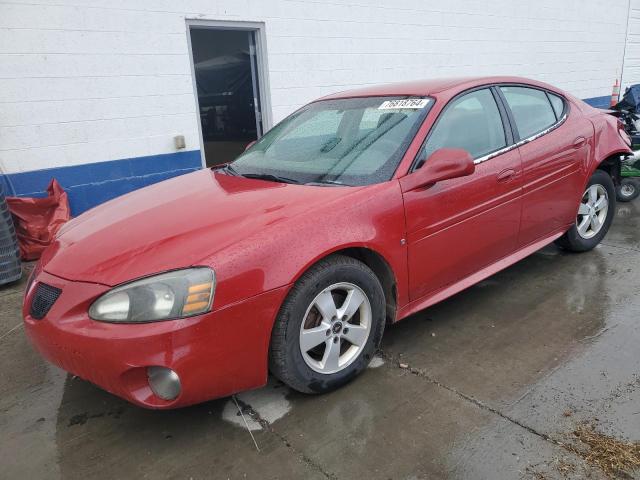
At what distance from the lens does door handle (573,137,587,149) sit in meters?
3.90

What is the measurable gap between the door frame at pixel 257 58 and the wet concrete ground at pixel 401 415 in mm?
3815

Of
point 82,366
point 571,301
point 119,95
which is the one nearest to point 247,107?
point 119,95

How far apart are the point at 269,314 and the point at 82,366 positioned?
825 millimetres

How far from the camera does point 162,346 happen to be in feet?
6.91

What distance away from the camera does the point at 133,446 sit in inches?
95.0

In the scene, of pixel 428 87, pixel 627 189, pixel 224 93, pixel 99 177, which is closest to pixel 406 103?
pixel 428 87

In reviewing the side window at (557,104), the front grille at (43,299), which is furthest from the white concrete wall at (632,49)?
the front grille at (43,299)

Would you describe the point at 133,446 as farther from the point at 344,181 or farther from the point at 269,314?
the point at 344,181

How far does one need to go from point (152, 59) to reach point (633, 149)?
588cm

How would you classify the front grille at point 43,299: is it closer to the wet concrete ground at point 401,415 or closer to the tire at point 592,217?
the wet concrete ground at point 401,415

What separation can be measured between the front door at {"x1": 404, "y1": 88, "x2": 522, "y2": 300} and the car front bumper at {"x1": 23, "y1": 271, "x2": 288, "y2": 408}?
99 centimetres

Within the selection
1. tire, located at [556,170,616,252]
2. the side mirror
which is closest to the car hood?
the side mirror

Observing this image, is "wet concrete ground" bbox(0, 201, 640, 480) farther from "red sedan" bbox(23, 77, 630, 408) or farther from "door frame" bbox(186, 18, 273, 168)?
"door frame" bbox(186, 18, 273, 168)

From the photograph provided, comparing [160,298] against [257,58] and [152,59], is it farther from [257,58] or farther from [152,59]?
[257,58]
